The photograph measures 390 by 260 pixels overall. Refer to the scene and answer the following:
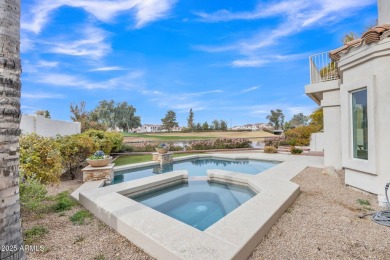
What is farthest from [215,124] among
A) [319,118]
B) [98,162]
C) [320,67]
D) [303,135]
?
[98,162]

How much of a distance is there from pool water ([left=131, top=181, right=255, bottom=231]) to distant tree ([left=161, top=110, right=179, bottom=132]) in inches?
2873

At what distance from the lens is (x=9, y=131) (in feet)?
6.40

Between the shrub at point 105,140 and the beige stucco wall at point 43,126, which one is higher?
the beige stucco wall at point 43,126

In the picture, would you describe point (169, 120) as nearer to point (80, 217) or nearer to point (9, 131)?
point (80, 217)

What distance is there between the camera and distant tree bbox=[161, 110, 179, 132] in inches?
3181

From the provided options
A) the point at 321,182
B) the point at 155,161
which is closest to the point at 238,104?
the point at 155,161

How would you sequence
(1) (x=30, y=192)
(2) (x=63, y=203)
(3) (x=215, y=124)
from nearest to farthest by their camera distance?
(1) (x=30, y=192)
(2) (x=63, y=203)
(3) (x=215, y=124)

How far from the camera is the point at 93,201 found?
5.46 m

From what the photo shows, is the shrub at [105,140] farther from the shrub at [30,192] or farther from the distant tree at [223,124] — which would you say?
the distant tree at [223,124]

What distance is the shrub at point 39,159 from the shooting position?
5750 millimetres

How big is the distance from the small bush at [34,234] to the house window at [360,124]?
942cm

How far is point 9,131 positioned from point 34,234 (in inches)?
138

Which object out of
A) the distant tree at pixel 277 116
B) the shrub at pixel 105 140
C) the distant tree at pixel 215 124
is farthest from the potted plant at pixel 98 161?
the distant tree at pixel 277 116

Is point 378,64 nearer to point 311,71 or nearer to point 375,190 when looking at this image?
point 375,190
